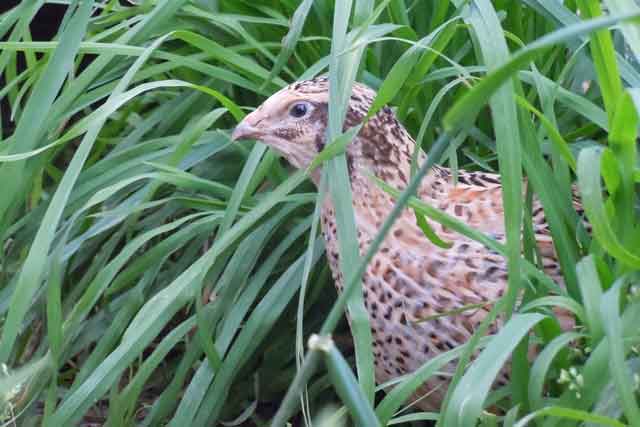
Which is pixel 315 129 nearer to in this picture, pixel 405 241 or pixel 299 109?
pixel 299 109

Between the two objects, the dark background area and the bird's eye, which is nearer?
the bird's eye

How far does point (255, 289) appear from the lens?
223 cm

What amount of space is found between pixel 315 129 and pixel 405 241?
0.76ft

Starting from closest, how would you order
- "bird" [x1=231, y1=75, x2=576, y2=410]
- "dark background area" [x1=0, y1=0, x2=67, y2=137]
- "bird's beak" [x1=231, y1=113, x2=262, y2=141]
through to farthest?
"bird" [x1=231, y1=75, x2=576, y2=410], "bird's beak" [x1=231, y1=113, x2=262, y2=141], "dark background area" [x1=0, y1=0, x2=67, y2=137]

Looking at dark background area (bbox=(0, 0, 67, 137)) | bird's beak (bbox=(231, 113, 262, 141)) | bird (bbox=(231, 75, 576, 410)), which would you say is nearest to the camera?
bird (bbox=(231, 75, 576, 410))

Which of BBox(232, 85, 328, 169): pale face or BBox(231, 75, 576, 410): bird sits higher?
BBox(232, 85, 328, 169): pale face

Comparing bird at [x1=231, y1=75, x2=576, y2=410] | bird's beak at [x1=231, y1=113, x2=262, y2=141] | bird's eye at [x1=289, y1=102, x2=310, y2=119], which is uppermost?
bird's eye at [x1=289, y1=102, x2=310, y2=119]

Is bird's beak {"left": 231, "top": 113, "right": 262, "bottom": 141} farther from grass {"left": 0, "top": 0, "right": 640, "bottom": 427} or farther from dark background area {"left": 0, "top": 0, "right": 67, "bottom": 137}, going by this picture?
dark background area {"left": 0, "top": 0, "right": 67, "bottom": 137}

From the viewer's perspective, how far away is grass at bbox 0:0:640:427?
1585 millimetres

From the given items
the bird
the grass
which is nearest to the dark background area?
the grass

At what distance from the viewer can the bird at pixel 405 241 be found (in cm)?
188

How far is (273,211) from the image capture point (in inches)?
91.2

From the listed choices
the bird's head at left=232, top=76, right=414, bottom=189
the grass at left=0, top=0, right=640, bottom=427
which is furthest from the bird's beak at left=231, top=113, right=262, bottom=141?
the grass at left=0, top=0, right=640, bottom=427

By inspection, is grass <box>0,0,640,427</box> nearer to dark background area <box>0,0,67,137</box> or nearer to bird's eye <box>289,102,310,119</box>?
bird's eye <box>289,102,310,119</box>
